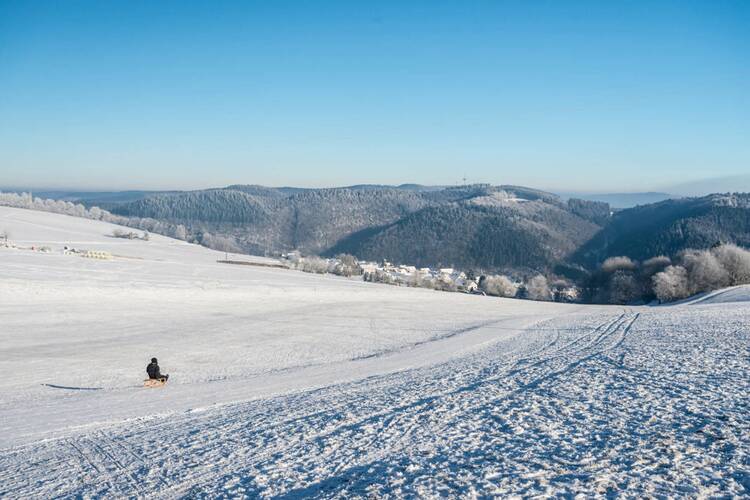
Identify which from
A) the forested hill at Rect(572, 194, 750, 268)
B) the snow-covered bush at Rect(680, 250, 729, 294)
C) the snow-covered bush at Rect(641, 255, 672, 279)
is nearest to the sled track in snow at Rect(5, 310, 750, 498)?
the snow-covered bush at Rect(680, 250, 729, 294)

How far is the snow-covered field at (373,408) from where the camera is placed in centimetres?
840

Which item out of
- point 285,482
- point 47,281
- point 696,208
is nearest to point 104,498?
point 285,482

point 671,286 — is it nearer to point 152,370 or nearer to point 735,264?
point 735,264

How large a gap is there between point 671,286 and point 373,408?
71.0 m

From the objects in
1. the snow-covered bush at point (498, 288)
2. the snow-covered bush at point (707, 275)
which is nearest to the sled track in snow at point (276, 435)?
the snow-covered bush at point (707, 275)

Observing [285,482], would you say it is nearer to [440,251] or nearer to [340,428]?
[340,428]

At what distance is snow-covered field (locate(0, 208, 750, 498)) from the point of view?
27.6 ft

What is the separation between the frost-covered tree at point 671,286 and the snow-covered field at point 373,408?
4062 cm

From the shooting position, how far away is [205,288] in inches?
2051

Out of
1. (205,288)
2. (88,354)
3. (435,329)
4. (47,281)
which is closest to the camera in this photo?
(88,354)

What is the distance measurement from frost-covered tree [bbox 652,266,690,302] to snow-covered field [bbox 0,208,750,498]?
40.6m

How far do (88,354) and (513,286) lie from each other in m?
90.8

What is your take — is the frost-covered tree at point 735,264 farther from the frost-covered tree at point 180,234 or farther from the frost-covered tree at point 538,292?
the frost-covered tree at point 180,234

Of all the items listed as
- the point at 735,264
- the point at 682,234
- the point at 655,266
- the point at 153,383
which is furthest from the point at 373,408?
the point at 682,234
